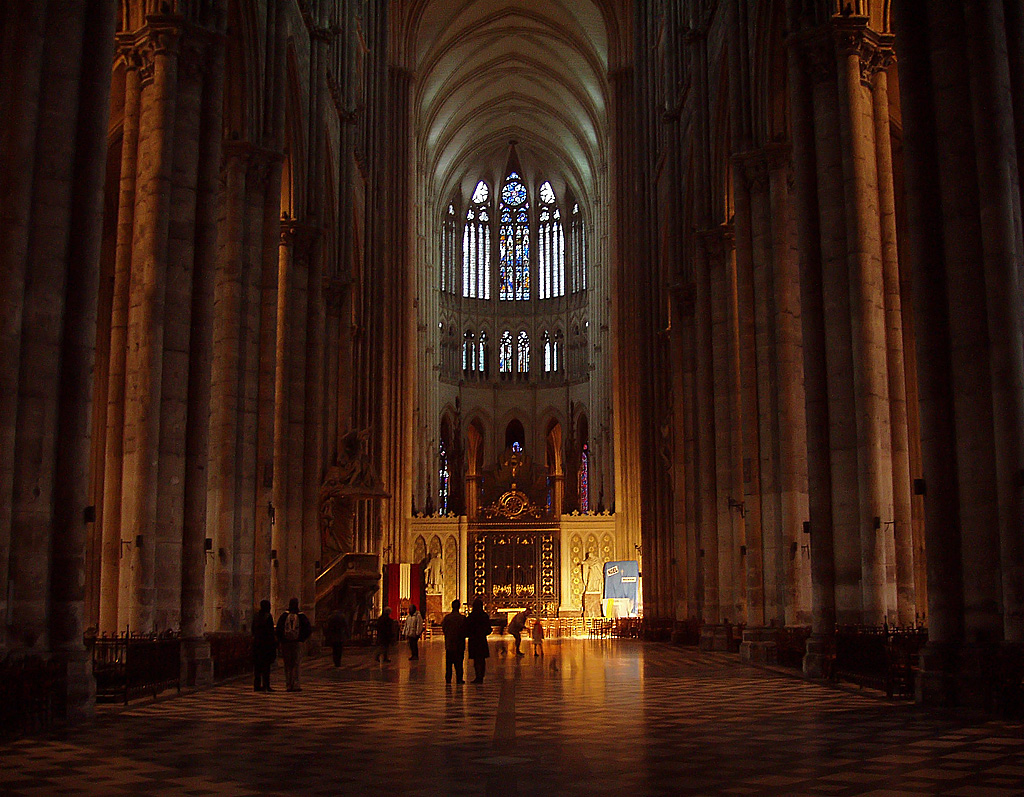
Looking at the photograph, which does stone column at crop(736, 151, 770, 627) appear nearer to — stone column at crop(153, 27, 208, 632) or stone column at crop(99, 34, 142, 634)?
stone column at crop(153, 27, 208, 632)

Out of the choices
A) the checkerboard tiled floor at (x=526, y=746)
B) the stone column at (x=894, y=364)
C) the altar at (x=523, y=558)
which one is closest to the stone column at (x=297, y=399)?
the checkerboard tiled floor at (x=526, y=746)

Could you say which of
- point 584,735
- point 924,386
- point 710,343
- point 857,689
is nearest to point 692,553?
point 710,343

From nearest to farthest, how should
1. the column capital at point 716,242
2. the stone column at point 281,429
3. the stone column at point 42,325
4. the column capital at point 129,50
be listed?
the stone column at point 42,325 → the column capital at point 129,50 → the stone column at point 281,429 → the column capital at point 716,242

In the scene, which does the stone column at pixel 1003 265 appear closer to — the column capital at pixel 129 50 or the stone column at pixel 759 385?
the stone column at pixel 759 385

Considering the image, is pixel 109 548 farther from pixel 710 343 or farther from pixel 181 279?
pixel 710 343

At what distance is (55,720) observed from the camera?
1228 centimetres

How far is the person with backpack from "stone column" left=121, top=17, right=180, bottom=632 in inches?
88.7

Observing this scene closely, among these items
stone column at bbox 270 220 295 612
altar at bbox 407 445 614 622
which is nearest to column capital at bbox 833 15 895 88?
stone column at bbox 270 220 295 612

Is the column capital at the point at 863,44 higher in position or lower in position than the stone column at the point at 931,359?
higher

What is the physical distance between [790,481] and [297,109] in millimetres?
15962

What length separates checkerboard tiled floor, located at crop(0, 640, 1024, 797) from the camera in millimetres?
8094

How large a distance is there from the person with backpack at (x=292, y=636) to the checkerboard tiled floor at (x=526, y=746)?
439mm

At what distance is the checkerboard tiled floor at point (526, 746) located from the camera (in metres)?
8.09

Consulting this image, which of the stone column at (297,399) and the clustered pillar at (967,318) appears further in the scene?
the stone column at (297,399)
